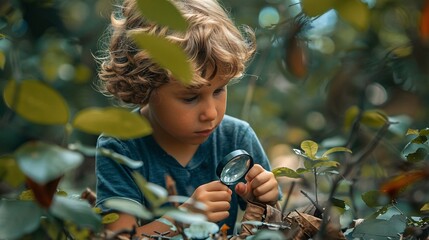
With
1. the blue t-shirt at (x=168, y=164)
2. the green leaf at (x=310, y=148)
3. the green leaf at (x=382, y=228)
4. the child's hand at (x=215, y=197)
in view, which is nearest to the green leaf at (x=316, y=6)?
the green leaf at (x=382, y=228)

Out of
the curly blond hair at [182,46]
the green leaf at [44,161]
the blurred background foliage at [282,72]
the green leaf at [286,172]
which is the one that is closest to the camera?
the green leaf at [44,161]

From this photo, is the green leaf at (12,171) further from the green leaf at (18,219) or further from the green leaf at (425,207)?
the green leaf at (425,207)

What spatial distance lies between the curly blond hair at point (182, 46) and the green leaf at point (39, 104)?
3.72 ft

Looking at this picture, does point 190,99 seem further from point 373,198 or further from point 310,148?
point 373,198

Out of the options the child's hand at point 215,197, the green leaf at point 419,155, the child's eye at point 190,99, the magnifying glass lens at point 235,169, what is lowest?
the child's hand at point 215,197

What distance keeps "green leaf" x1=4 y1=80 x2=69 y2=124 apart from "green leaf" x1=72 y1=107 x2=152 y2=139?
31mm

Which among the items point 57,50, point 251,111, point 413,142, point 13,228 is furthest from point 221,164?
point 251,111

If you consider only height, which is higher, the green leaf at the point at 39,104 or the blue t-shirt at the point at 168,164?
the green leaf at the point at 39,104

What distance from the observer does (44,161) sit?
932 mm

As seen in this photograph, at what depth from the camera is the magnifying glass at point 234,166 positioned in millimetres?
1900

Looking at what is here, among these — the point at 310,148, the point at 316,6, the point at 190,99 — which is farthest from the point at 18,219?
the point at 190,99

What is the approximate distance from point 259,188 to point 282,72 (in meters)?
1.41

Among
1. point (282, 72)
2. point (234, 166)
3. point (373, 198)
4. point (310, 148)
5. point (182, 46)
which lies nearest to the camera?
point (373, 198)

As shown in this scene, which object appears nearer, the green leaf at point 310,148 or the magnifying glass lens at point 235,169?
the green leaf at point 310,148
